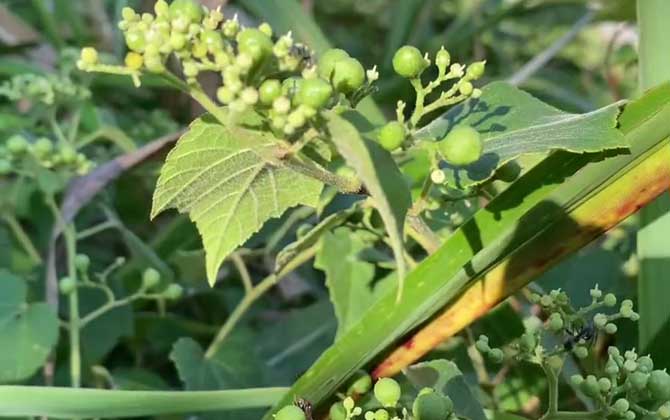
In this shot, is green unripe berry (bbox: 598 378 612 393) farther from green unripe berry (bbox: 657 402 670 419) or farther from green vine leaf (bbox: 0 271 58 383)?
green vine leaf (bbox: 0 271 58 383)

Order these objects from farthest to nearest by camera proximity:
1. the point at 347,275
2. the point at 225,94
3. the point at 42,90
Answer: the point at 42,90
the point at 347,275
the point at 225,94

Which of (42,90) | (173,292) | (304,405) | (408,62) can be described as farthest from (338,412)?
(42,90)

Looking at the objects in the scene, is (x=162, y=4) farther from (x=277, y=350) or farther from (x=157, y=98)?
(x=157, y=98)

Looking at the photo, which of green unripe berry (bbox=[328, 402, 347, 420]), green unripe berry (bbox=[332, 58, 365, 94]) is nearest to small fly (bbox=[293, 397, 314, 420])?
green unripe berry (bbox=[328, 402, 347, 420])

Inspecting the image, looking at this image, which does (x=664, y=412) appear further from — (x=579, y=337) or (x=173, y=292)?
(x=173, y=292)

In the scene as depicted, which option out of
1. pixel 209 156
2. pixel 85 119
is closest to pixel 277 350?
pixel 85 119

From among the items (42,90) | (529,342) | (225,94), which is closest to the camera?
(225,94)
